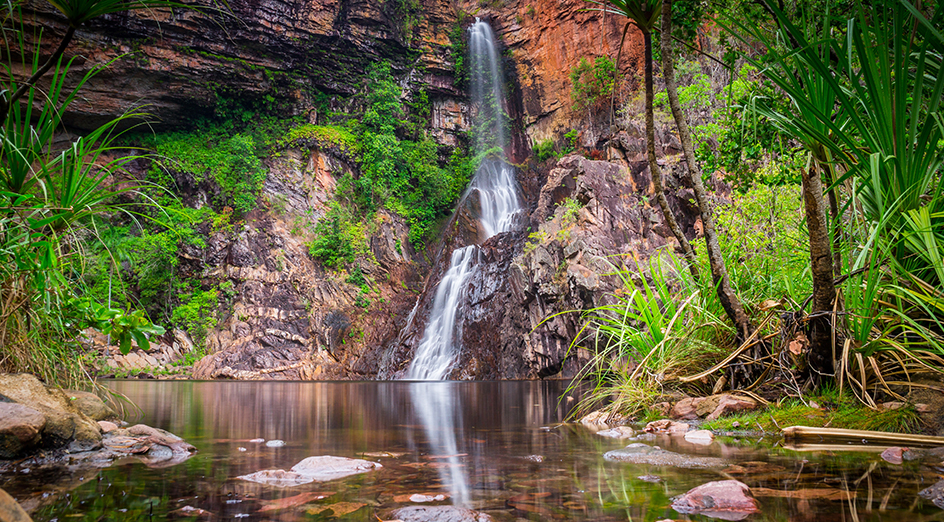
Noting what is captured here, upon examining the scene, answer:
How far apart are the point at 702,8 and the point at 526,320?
10.8m

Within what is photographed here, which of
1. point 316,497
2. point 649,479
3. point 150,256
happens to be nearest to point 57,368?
point 316,497

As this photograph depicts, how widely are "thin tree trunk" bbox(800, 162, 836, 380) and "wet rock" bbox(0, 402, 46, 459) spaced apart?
3969 mm

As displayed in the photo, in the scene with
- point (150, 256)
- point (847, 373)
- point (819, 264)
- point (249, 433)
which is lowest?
point (249, 433)

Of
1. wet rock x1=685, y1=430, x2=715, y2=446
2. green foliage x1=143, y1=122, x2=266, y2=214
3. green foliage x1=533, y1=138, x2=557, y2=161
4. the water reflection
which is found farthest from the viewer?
green foliage x1=533, y1=138, x2=557, y2=161

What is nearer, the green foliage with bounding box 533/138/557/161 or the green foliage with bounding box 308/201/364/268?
the green foliage with bounding box 308/201/364/268

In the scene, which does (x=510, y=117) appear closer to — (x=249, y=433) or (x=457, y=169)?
(x=457, y=169)

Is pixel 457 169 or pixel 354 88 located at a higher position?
pixel 354 88

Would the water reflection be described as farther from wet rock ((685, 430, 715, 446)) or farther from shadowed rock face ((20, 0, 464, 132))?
shadowed rock face ((20, 0, 464, 132))

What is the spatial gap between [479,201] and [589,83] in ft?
19.6

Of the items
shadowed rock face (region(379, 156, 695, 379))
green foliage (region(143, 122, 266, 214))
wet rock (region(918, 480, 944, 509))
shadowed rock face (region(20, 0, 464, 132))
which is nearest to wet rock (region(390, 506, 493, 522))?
wet rock (region(918, 480, 944, 509))

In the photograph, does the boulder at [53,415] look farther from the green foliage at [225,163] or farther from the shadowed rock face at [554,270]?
the green foliage at [225,163]

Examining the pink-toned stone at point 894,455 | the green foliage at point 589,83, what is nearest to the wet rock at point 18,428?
the pink-toned stone at point 894,455

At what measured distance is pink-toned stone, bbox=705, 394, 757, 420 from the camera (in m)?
3.43

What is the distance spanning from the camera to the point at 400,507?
5.43ft
